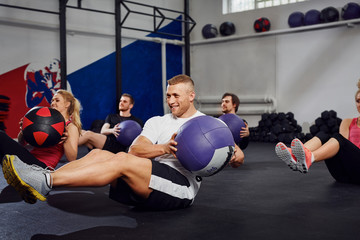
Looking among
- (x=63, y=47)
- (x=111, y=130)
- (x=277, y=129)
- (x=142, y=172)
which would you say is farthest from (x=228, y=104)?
(x=63, y=47)

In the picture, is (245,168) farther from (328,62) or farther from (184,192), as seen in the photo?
(328,62)

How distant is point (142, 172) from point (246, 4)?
746cm

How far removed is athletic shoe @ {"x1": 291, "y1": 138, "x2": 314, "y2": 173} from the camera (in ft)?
8.75

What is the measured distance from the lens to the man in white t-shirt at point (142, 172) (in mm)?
1758

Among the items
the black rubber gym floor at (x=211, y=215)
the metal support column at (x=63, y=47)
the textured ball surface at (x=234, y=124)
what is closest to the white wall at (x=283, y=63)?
the metal support column at (x=63, y=47)

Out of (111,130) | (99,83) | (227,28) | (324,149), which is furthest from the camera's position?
(227,28)

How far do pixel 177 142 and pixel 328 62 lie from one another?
6298 millimetres

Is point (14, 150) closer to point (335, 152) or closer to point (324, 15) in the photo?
point (335, 152)

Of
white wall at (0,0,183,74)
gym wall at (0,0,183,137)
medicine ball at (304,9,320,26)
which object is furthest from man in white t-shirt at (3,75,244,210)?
medicine ball at (304,9,320,26)

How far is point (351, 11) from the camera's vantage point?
7031mm

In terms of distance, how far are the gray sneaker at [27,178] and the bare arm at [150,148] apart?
23.1 inches

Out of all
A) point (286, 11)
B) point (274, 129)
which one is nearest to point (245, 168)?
point (274, 129)

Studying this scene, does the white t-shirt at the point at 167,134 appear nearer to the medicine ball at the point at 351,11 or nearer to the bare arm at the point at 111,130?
the bare arm at the point at 111,130

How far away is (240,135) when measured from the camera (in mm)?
4105
